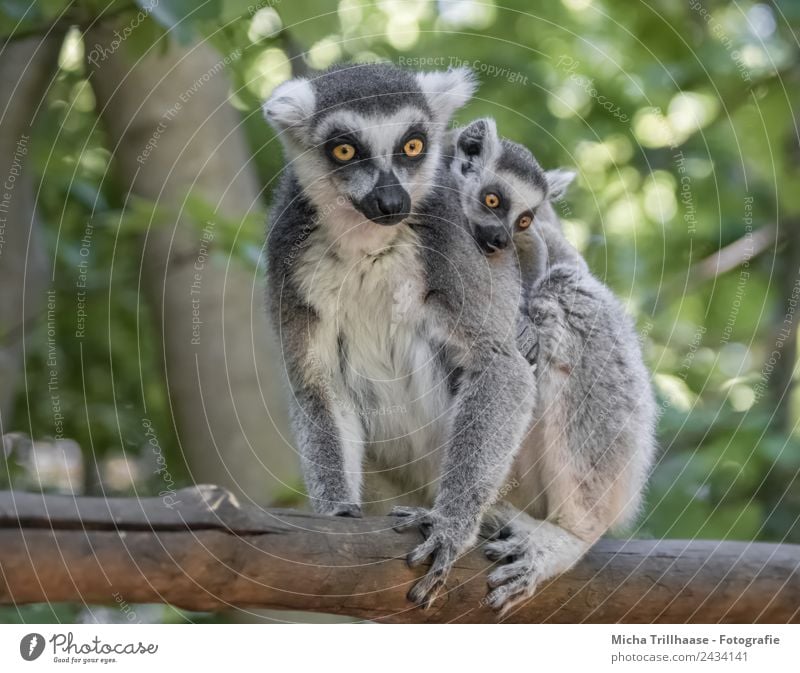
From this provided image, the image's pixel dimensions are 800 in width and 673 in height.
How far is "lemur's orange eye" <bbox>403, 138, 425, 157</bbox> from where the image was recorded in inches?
134

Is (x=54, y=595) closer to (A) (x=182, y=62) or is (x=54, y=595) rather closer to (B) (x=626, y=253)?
(A) (x=182, y=62)

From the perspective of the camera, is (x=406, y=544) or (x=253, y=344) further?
(x=253, y=344)

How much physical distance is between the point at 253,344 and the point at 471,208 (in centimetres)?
175

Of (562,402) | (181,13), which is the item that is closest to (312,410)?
(562,402)

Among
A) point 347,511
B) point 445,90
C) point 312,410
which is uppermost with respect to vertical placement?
point 445,90

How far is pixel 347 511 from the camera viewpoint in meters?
3.26

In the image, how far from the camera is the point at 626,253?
5.61 metres

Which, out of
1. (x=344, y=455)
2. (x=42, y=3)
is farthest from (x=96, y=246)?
(x=344, y=455)

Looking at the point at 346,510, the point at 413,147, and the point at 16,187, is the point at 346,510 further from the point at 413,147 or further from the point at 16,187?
the point at 16,187

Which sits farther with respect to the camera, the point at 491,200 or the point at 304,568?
the point at 491,200

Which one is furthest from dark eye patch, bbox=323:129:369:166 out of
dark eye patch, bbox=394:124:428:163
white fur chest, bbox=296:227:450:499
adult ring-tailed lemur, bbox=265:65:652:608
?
white fur chest, bbox=296:227:450:499

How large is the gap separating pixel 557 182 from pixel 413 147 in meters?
1.11

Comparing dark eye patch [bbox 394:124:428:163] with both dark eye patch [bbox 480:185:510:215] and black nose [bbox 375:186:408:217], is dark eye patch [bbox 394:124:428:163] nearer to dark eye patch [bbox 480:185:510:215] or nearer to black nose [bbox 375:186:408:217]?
black nose [bbox 375:186:408:217]

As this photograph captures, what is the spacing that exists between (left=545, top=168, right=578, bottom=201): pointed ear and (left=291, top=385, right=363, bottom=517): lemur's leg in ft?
4.69
